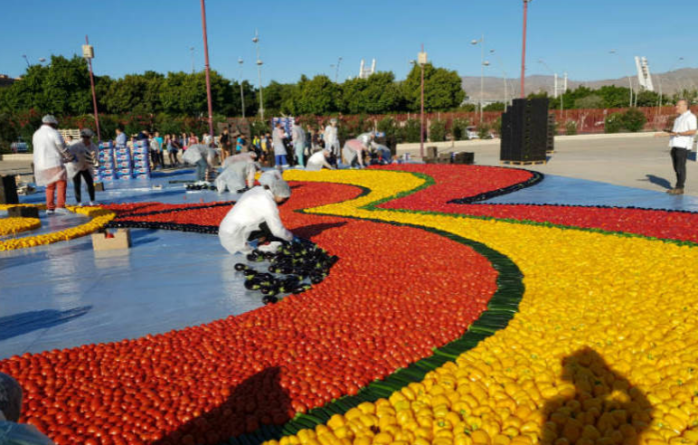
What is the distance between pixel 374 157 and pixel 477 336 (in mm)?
20161

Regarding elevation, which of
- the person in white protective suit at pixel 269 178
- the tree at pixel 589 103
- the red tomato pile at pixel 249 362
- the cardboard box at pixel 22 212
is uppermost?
the tree at pixel 589 103

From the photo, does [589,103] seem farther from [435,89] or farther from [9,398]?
[9,398]

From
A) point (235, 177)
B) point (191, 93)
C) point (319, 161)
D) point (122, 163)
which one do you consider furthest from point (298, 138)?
point (191, 93)

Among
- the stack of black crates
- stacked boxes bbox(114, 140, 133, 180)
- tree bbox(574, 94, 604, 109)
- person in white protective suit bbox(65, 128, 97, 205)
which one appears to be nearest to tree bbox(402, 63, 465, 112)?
tree bbox(574, 94, 604, 109)

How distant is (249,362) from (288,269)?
2.97 metres

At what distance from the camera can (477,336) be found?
4988 millimetres

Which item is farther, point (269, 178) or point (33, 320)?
point (269, 178)

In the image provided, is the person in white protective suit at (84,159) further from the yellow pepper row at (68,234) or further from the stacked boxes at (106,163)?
the stacked boxes at (106,163)

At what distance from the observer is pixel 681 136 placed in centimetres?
1267

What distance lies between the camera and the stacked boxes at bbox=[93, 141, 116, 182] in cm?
2100

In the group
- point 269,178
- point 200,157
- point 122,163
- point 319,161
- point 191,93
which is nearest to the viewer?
point 269,178

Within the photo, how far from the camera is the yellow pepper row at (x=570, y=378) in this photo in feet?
11.1

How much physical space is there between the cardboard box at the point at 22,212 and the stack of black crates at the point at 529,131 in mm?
18897

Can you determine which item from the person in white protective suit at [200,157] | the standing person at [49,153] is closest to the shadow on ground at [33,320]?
the standing person at [49,153]
